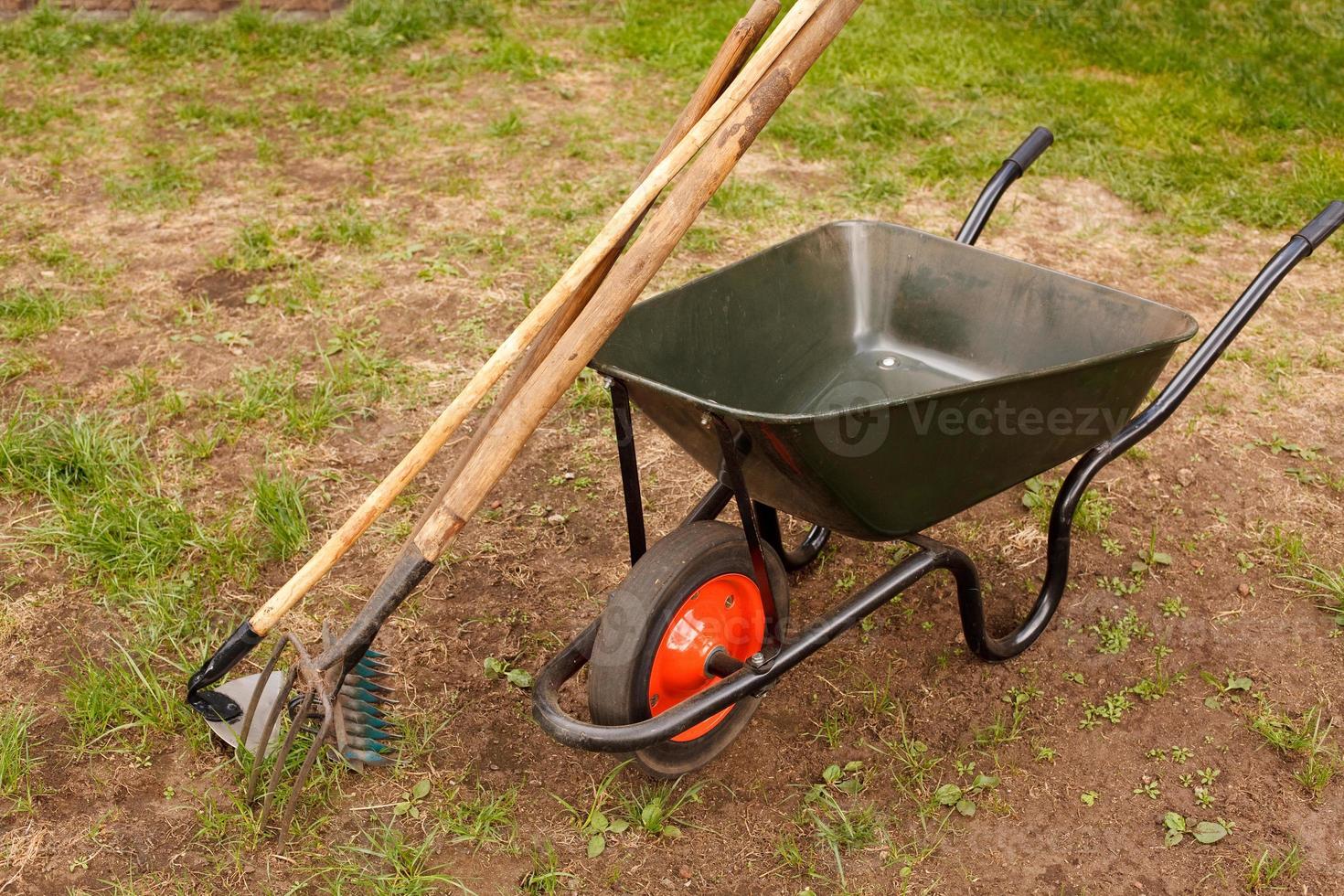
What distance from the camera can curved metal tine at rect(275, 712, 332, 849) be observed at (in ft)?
6.88

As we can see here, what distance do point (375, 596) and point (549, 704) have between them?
389 millimetres

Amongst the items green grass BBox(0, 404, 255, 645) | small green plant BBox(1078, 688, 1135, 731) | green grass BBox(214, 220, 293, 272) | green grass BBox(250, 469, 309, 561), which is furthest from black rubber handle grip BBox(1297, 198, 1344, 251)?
green grass BBox(214, 220, 293, 272)

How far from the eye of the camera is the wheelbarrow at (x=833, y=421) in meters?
2.09

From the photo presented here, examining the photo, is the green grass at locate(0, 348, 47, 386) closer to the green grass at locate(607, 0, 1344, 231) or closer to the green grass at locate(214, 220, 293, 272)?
the green grass at locate(214, 220, 293, 272)

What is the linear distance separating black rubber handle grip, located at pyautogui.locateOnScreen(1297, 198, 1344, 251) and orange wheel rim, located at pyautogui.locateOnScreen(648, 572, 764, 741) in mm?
1601

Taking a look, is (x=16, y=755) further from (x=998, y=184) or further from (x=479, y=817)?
(x=998, y=184)

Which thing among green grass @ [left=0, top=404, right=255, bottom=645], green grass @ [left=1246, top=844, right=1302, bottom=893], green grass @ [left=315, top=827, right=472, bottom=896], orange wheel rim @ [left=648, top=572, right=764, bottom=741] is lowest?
green grass @ [left=1246, top=844, right=1302, bottom=893]

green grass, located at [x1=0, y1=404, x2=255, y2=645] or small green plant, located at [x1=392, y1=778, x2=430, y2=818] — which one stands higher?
green grass, located at [x1=0, y1=404, x2=255, y2=645]

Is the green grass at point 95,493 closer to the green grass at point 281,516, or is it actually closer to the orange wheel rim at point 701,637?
the green grass at point 281,516

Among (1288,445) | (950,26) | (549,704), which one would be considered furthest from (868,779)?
(950,26)

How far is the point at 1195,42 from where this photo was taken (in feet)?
22.4

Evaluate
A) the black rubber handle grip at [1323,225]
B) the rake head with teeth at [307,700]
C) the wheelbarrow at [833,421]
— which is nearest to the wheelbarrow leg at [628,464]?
the wheelbarrow at [833,421]

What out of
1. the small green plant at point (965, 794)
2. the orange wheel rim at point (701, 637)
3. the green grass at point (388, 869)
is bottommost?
the small green plant at point (965, 794)

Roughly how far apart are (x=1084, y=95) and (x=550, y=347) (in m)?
4.94
